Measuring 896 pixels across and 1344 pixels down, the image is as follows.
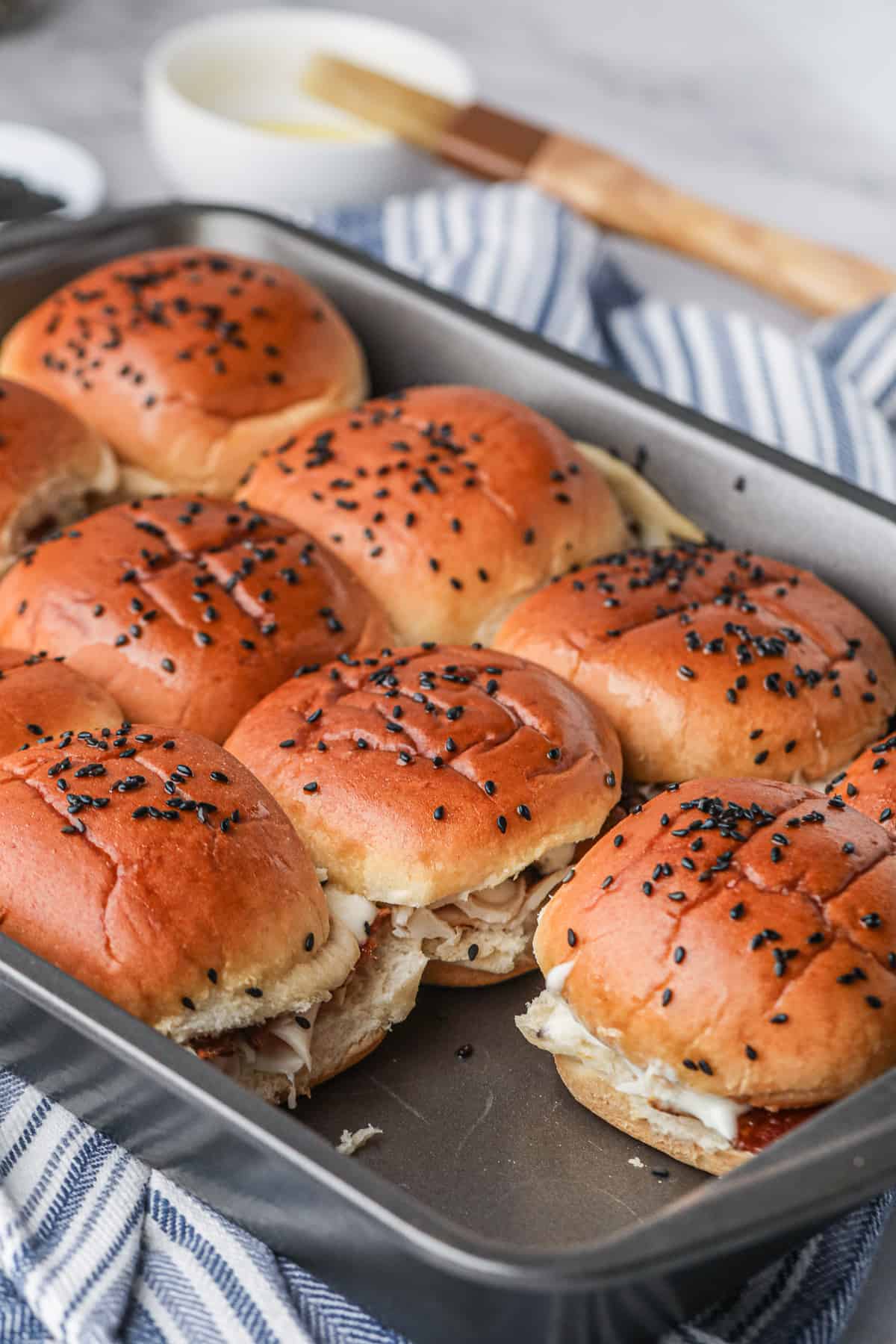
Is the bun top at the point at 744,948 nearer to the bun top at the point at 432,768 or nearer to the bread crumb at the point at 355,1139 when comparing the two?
the bun top at the point at 432,768

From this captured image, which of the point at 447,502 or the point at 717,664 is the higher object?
the point at 717,664

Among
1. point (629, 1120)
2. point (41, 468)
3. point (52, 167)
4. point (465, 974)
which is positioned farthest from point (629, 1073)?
point (52, 167)

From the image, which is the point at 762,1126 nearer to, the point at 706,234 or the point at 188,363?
the point at 188,363

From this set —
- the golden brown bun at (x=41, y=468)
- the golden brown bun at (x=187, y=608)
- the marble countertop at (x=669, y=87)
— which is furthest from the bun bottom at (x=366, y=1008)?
the marble countertop at (x=669, y=87)

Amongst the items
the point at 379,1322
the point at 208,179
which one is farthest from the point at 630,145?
the point at 379,1322

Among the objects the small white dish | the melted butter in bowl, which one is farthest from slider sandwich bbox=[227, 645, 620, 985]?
the melted butter in bowl

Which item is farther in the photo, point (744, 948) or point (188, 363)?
point (188, 363)

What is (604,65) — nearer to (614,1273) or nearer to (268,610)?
(268,610)
